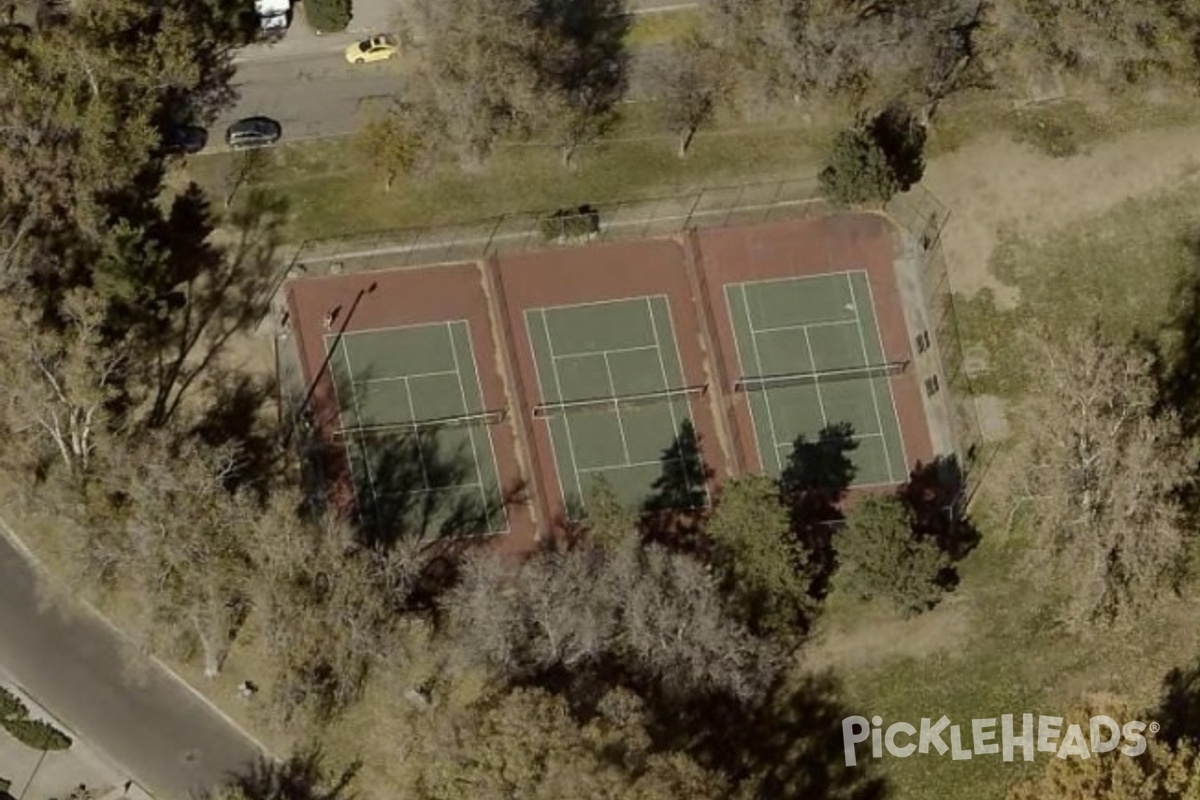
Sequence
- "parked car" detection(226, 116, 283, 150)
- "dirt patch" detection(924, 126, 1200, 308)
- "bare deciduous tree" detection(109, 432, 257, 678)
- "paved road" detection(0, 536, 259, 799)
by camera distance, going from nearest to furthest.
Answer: "bare deciduous tree" detection(109, 432, 257, 678), "paved road" detection(0, 536, 259, 799), "parked car" detection(226, 116, 283, 150), "dirt patch" detection(924, 126, 1200, 308)

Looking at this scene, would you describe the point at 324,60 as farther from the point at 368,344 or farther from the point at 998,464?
the point at 998,464

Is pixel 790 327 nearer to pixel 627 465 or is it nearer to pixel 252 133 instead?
pixel 627 465

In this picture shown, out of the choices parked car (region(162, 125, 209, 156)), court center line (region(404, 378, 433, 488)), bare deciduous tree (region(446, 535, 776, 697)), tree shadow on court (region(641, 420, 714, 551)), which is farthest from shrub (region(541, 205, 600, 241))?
parked car (region(162, 125, 209, 156))

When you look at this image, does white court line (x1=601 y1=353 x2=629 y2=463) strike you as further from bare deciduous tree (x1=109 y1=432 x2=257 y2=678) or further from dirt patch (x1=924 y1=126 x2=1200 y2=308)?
bare deciduous tree (x1=109 y1=432 x2=257 y2=678)

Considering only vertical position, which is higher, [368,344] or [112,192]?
[112,192]

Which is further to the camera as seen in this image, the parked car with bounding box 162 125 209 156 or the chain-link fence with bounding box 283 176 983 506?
the parked car with bounding box 162 125 209 156

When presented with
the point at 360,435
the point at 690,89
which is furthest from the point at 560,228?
the point at 360,435

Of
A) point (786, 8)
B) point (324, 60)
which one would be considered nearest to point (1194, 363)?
point (786, 8)
